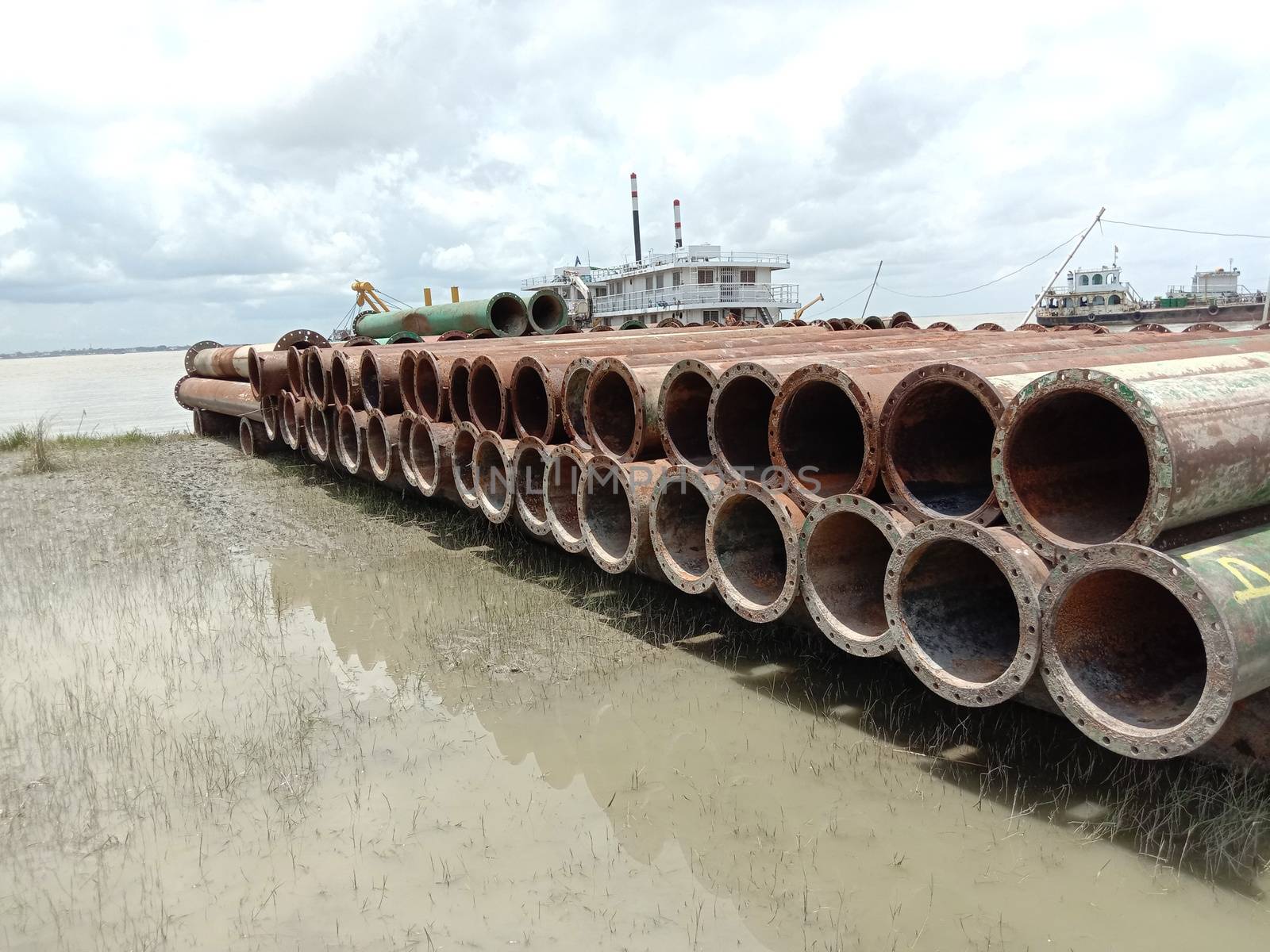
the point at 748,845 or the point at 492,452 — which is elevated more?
the point at 492,452

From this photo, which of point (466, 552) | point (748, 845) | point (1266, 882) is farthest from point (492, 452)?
point (1266, 882)

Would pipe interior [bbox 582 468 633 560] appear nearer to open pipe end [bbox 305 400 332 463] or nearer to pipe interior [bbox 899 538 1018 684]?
pipe interior [bbox 899 538 1018 684]

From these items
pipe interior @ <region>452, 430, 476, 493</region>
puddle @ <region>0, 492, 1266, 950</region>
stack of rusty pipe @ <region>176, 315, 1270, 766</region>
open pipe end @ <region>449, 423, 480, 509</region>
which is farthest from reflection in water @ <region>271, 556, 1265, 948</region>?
pipe interior @ <region>452, 430, 476, 493</region>

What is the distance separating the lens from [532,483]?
7352mm

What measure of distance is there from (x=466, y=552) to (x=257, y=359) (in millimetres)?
6502

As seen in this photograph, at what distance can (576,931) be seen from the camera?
3.10 meters

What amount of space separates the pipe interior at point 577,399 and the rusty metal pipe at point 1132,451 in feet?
11.1

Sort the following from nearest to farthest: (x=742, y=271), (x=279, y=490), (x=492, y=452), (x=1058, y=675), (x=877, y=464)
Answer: (x=1058, y=675) < (x=877, y=464) < (x=492, y=452) < (x=279, y=490) < (x=742, y=271)

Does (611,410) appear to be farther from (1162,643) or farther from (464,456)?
(1162,643)

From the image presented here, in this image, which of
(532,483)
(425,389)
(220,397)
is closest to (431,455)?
(425,389)

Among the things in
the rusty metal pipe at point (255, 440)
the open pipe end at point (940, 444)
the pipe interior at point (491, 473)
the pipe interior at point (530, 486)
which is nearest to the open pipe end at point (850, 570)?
the open pipe end at point (940, 444)

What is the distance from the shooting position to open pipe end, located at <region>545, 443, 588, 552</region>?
252 inches

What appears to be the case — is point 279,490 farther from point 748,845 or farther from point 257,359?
point 748,845

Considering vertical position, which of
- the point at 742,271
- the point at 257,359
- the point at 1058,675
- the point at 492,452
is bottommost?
the point at 1058,675
